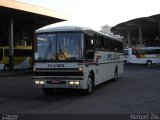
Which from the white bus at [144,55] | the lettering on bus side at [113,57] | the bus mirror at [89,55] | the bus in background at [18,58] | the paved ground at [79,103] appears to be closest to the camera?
the paved ground at [79,103]

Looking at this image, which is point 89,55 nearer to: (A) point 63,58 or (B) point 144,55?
(A) point 63,58

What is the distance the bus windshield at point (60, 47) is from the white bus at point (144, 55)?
43.9 meters

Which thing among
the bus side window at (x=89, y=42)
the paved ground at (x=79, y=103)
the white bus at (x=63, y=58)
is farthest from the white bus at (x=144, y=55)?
the white bus at (x=63, y=58)

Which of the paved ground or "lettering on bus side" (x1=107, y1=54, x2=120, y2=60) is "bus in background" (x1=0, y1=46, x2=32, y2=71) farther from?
the paved ground

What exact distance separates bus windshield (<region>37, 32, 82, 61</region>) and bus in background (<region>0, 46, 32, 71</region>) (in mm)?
Answer: 25608

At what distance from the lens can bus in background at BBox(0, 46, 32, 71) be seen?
133ft

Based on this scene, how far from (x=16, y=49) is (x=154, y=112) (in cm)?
3311

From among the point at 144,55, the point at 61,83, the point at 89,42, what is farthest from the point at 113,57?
the point at 144,55

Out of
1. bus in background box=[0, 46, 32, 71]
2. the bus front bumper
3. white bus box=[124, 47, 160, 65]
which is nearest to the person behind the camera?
the bus front bumper

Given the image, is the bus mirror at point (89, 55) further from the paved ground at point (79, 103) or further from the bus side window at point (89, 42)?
the paved ground at point (79, 103)

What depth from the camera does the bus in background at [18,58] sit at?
4039 cm

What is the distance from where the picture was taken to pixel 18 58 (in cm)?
4234

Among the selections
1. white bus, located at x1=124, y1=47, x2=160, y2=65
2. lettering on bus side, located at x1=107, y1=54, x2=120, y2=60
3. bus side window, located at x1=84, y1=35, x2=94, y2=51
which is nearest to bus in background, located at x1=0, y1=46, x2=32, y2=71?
lettering on bus side, located at x1=107, y1=54, x2=120, y2=60

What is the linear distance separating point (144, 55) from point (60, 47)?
147 ft
